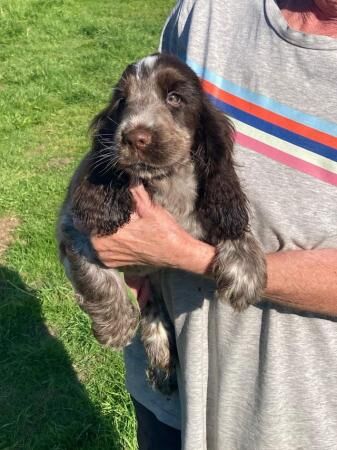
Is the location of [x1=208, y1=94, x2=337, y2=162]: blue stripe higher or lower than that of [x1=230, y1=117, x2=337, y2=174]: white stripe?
higher

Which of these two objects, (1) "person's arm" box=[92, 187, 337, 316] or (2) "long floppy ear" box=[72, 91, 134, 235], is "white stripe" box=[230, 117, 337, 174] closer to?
(1) "person's arm" box=[92, 187, 337, 316]

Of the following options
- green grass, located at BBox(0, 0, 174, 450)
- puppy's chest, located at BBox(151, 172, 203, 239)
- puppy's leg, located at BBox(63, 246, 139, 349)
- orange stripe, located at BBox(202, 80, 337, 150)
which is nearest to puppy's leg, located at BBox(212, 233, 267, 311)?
puppy's chest, located at BBox(151, 172, 203, 239)

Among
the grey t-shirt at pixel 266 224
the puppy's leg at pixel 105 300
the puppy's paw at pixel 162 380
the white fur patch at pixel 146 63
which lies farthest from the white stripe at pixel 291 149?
the puppy's paw at pixel 162 380

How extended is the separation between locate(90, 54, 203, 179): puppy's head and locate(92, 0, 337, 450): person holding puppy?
87 mm

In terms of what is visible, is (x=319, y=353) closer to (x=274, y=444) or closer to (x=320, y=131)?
(x=274, y=444)

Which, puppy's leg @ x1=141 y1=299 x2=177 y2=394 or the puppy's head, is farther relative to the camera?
puppy's leg @ x1=141 y1=299 x2=177 y2=394

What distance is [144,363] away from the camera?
2803 mm

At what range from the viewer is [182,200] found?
8.67 feet

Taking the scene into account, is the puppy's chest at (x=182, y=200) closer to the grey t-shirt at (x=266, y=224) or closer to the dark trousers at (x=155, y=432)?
the grey t-shirt at (x=266, y=224)

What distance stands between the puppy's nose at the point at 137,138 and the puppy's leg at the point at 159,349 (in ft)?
2.41

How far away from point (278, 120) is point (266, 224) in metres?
0.32

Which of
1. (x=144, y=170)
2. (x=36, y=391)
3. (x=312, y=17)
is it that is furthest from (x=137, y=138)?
(x=36, y=391)

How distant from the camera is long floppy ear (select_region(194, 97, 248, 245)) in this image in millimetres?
2480

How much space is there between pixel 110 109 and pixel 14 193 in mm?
4204
